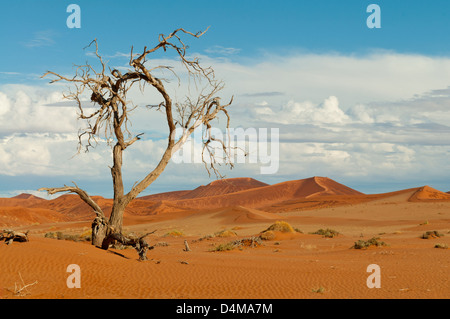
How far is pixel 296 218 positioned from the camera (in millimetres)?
49188

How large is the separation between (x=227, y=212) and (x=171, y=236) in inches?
771

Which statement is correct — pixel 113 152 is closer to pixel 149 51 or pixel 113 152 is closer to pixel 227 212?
pixel 149 51

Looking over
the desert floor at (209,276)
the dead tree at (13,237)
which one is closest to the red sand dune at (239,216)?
the desert floor at (209,276)

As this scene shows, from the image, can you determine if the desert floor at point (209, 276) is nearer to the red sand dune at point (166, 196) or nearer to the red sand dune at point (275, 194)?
the red sand dune at point (275, 194)

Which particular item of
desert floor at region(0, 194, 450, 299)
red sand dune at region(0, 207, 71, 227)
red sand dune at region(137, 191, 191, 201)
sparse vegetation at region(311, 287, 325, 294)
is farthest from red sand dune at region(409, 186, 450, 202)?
red sand dune at region(137, 191, 191, 201)

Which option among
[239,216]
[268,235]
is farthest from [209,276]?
[239,216]

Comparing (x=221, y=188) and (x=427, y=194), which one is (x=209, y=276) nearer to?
(x=427, y=194)

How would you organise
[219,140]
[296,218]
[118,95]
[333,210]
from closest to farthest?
[118,95]
[219,140]
[296,218]
[333,210]

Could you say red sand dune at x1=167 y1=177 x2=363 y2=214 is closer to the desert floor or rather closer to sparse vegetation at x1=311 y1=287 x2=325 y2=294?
the desert floor

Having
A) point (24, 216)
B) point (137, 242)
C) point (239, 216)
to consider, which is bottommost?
point (24, 216)

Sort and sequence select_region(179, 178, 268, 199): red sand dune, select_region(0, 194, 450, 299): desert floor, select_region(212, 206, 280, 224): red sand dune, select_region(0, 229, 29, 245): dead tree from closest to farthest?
select_region(0, 194, 450, 299): desert floor
select_region(0, 229, 29, 245): dead tree
select_region(212, 206, 280, 224): red sand dune
select_region(179, 178, 268, 199): red sand dune

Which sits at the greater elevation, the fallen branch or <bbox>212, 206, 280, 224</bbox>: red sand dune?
the fallen branch
